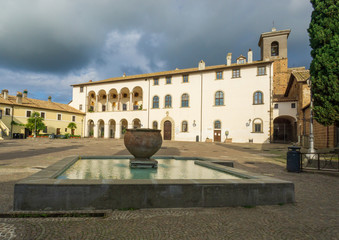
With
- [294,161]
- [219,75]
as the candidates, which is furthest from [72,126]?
[294,161]

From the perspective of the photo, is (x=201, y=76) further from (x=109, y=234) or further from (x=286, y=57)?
(x=109, y=234)

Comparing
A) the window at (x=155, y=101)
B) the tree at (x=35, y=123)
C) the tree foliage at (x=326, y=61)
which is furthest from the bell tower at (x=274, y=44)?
the tree at (x=35, y=123)

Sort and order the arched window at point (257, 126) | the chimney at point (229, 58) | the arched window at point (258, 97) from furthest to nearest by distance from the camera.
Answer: the chimney at point (229, 58) → the arched window at point (258, 97) → the arched window at point (257, 126)

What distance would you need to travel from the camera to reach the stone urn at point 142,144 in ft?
19.1

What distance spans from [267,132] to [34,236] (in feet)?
101

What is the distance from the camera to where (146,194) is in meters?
3.56

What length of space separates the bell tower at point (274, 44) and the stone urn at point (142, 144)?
113 feet

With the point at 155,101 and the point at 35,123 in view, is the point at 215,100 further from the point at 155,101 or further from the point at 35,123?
the point at 35,123

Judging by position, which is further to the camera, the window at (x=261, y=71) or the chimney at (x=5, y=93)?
the chimney at (x=5, y=93)

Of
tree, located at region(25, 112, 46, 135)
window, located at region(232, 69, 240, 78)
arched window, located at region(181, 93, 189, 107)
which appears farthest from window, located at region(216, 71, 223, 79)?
tree, located at region(25, 112, 46, 135)

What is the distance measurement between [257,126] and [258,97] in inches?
173

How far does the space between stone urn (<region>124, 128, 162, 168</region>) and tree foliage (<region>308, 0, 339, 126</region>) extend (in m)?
12.2

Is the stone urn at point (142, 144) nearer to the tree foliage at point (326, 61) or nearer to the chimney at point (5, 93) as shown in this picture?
the tree foliage at point (326, 61)

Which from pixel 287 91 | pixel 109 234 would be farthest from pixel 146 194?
pixel 287 91
